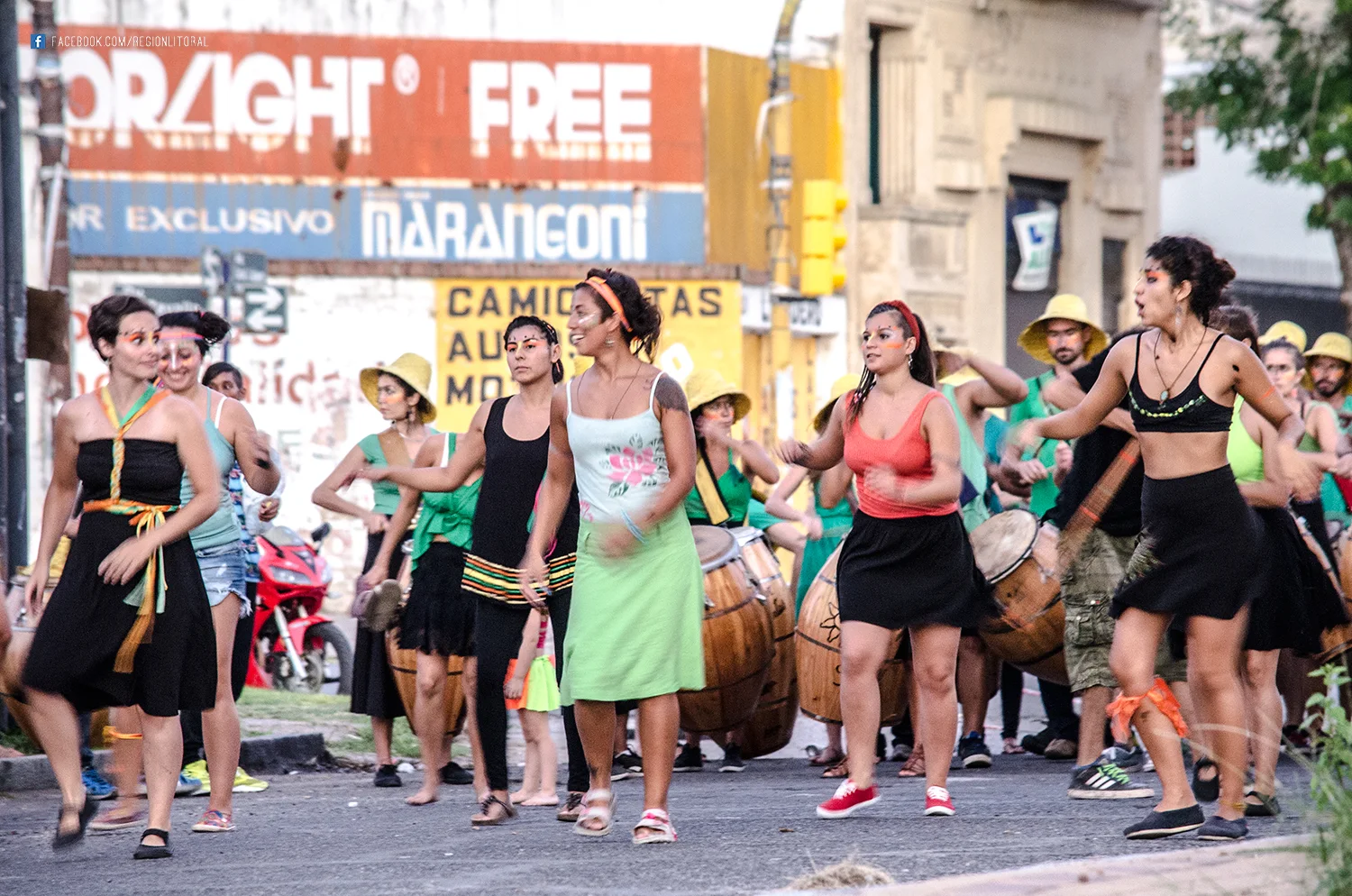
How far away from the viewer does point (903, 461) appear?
7.54 metres

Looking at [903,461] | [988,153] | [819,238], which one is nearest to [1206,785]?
[903,461]

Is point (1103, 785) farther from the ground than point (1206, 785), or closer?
closer

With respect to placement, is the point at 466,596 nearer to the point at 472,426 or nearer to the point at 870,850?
the point at 472,426

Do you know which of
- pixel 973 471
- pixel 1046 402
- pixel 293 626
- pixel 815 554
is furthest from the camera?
pixel 293 626

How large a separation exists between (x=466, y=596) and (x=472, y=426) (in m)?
0.67

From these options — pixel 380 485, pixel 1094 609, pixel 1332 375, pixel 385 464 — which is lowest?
pixel 1094 609

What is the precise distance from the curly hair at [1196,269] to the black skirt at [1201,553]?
0.54m

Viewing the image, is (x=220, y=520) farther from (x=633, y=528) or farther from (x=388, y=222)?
(x=388, y=222)

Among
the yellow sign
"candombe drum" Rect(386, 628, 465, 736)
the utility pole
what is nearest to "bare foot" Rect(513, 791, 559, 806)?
"candombe drum" Rect(386, 628, 465, 736)

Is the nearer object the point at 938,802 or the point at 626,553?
the point at 626,553

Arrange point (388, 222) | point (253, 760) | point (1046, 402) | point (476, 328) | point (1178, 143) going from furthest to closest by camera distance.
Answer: point (1178, 143) < point (476, 328) < point (388, 222) < point (253, 760) < point (1046, 402)

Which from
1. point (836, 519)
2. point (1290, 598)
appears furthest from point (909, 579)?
point (836, 519)

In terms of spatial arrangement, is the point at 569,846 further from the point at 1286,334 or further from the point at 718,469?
the point at 1286,334

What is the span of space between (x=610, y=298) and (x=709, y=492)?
2.90 m
